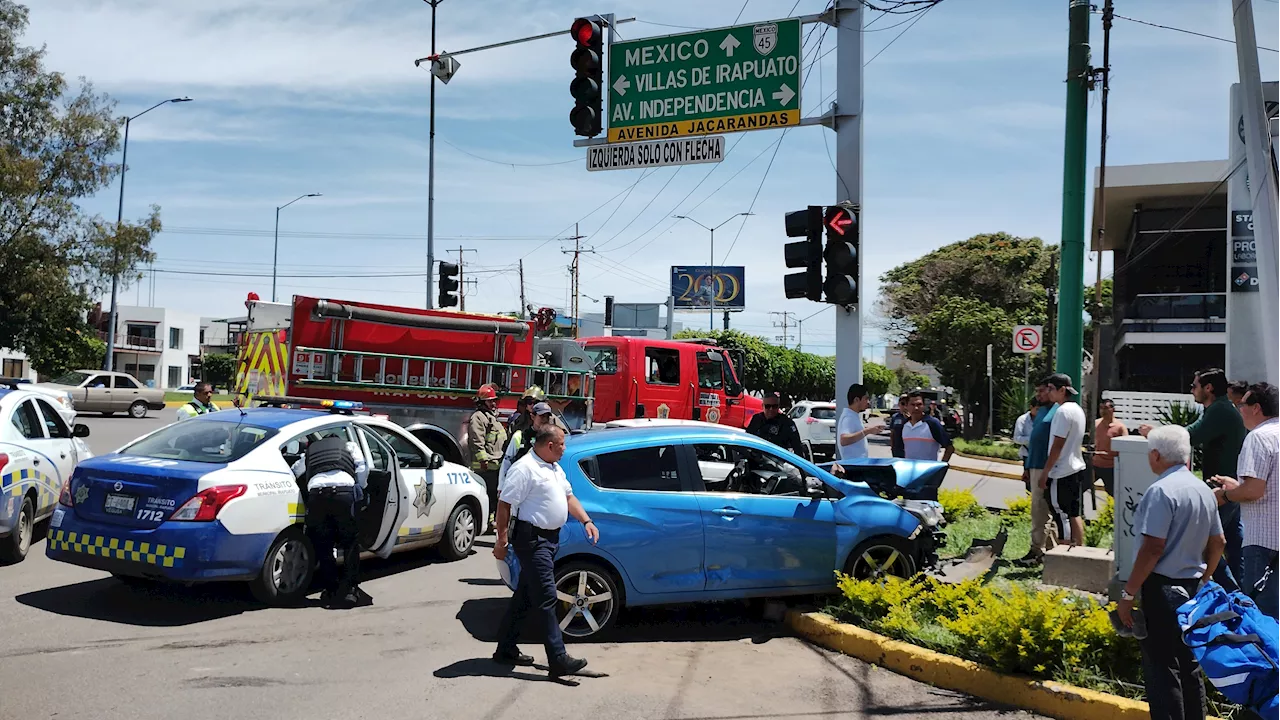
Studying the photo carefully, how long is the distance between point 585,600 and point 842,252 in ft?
16.6

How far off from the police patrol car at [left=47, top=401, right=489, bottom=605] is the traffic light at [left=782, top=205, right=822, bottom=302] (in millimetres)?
4535

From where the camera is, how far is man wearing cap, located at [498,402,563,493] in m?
8.60

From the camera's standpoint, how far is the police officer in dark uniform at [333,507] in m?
7.80

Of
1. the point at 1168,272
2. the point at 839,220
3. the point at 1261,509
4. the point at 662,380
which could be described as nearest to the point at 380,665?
the point at 1261,509

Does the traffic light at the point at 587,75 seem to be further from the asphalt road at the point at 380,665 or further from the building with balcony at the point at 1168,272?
the building with balcony at the point at 1168,272

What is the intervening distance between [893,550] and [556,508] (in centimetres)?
311

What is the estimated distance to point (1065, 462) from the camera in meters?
9.16

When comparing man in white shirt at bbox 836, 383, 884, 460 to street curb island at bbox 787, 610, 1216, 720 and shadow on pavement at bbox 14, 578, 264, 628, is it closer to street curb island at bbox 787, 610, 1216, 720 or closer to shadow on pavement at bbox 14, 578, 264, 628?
Result: street curb island at bbox 787, 610, 1216, 720

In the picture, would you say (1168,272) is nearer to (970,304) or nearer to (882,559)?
(970,304)

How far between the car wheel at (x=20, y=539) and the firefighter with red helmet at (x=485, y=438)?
14.6ft

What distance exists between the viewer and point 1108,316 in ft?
172

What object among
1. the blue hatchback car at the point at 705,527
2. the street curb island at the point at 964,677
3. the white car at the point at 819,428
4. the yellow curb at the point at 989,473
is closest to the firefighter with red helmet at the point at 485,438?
the blue hatchback car at the point at 705,527

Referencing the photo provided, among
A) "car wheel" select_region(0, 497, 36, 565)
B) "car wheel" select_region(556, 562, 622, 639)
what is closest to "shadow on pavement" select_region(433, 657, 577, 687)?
"car wheel" select_region(556, 562, 622, 639)

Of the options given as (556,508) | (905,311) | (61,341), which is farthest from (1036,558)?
(905,311)
